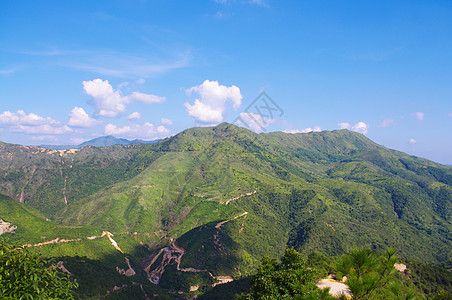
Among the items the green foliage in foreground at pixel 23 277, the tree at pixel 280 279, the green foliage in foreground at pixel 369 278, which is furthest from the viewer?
the tree at pixel 280 279

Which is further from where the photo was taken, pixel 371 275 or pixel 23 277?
pixel 371 275

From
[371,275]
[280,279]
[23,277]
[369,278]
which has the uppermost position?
[371,275]

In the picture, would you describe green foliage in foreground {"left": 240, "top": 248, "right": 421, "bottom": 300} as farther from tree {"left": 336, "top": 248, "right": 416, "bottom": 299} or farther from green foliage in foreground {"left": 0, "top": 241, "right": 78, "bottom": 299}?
green foliage in foreground {"left": 0, "top": 241, "right": 78, "bottom": 299}

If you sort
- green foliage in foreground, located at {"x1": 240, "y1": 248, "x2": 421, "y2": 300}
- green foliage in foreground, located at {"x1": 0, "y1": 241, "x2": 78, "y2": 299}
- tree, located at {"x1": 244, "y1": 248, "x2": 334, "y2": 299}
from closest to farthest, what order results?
green foliage in foreground, located at {"x1": 0, "y1": 241, "x2": 78, "y2": 299} → green foliage in foreground, located at {"x1": 240, "y1": 248, "x2": 421, "y2": 300} → tree, located at {"x1": 244, "y1": 248, "x2": 334, "y2": 299}

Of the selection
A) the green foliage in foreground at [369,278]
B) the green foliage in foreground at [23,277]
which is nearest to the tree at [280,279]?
the green foliage in foreground at [369,278]

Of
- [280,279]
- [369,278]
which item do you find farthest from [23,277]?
[280,279]

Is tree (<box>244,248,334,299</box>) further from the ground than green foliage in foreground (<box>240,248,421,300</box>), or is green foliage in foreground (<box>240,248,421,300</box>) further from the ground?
green foliage in foreground (<box>240,248,421,300</box>)

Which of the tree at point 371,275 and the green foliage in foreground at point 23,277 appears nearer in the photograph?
the green foliage in foreground at point 23,277

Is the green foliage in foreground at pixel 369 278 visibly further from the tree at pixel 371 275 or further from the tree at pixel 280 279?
the tree at pixel 280 279

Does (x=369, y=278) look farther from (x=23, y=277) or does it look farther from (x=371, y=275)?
(x=23, y=277)

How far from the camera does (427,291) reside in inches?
2224

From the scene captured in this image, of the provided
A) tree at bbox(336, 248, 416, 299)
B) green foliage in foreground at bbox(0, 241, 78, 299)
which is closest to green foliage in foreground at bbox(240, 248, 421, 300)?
tree at bbox(336, 248, 416, 299)

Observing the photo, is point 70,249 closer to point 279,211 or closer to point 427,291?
point 427,291

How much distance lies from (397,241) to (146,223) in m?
161
